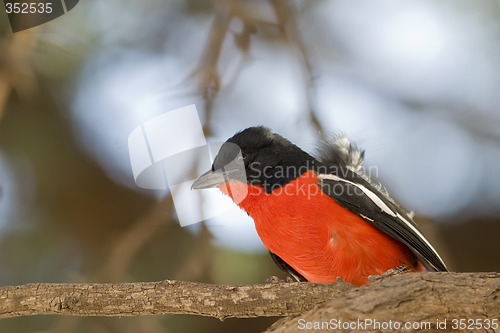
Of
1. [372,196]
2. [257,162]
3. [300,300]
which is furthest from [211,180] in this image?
[300,300]

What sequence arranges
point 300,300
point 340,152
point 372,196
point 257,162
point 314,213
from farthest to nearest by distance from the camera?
1. point 340,152
2. point 257,162
3. point 372,196
4. point 314,213
5. point 300,300

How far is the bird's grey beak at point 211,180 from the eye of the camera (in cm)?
324

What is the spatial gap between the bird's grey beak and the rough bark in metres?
0.88

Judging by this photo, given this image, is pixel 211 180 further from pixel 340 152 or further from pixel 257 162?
pixel 340 152

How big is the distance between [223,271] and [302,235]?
1.41 meters

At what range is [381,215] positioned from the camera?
3070mm

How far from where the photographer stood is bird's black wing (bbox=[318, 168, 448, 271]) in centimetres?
301

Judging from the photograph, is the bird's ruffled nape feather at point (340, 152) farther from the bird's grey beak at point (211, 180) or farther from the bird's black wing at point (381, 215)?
the bird's grey beak at point (211, 180)

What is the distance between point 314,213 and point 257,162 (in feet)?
1.70

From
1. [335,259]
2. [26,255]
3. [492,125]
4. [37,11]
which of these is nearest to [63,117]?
[37,11]

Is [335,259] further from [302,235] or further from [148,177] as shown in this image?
[148,177]

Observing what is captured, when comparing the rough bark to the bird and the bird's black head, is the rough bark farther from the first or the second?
the bird's black head

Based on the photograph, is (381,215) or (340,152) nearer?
(381,215)

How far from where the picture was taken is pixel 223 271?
14.0ft
